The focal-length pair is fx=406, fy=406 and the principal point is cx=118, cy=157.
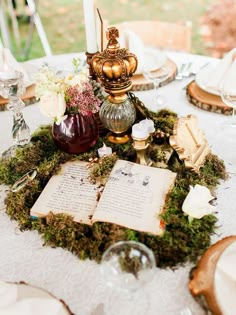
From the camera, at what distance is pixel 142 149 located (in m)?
1.04

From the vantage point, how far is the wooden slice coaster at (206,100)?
52.9 inches

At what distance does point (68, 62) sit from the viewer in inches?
70.5

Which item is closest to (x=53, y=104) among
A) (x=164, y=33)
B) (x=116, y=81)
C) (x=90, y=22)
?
(x=116, y=81)

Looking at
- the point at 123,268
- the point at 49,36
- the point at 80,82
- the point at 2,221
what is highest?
the point at 80,82

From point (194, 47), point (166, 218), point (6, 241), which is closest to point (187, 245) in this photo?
point (166, 218)

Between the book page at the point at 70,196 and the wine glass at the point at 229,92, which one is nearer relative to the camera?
the book page at the point at 70,196

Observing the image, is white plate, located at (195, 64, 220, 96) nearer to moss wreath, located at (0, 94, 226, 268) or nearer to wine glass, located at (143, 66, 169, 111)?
wine glass, located at (143, 66, 169, 111)

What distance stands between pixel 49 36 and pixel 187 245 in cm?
348

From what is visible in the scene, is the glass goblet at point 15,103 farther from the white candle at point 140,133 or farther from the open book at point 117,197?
the white candle at point 140,133

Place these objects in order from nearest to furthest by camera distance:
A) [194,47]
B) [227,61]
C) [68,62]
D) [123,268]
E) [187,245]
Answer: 1. [123,268]
2. [187,245]
3. [227,61]
4. [68,62]
5. [194,47]

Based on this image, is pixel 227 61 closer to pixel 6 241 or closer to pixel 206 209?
pixel 206 209

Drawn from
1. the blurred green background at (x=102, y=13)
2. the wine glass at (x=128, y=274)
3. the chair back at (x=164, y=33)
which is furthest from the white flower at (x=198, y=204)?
the blurred green background at (x=102, y=13)

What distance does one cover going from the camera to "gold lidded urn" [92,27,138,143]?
3.41ft

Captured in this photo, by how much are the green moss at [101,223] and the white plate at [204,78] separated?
277 millimetres
